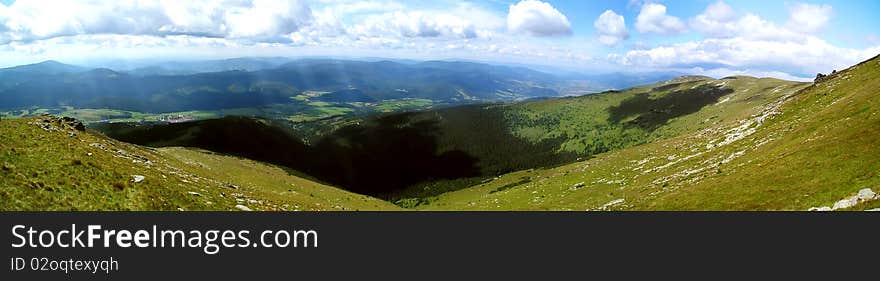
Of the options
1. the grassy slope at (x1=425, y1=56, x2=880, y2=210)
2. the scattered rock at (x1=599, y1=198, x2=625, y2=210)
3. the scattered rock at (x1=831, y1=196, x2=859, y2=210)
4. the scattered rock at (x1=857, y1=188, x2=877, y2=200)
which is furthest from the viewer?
the scattered rock at (x1=599, y1=198, x2=625, y2=210)

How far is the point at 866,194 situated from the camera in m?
21.3

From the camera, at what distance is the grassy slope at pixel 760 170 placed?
27.3 metres

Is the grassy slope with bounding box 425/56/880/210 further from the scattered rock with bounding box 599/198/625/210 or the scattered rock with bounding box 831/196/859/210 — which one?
the scattered rock with bounding box 831/196/859/210

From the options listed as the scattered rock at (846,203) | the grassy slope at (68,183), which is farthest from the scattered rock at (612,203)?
the grassy slope at (68,183)

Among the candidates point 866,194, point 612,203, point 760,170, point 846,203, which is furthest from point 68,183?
point 760,170

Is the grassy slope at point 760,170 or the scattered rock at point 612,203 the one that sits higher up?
the grassy slope at point 760,170

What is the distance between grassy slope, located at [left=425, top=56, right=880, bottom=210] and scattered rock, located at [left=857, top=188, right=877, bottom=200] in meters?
0.35

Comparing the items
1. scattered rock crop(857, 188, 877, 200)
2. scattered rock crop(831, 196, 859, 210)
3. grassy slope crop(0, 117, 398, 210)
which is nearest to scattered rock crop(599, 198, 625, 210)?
scattered rock crop(831, 196, 859, 210)

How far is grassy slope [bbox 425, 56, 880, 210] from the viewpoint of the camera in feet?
89.7

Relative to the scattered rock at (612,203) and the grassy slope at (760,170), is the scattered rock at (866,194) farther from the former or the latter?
the scattered rock at (612,203)

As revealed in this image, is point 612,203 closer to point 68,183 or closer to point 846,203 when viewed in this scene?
point 846,203

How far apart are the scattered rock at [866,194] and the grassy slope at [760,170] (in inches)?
13.9

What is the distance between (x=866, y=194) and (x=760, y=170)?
16166mm

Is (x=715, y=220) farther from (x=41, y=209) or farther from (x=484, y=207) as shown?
(x=484, y=207)
